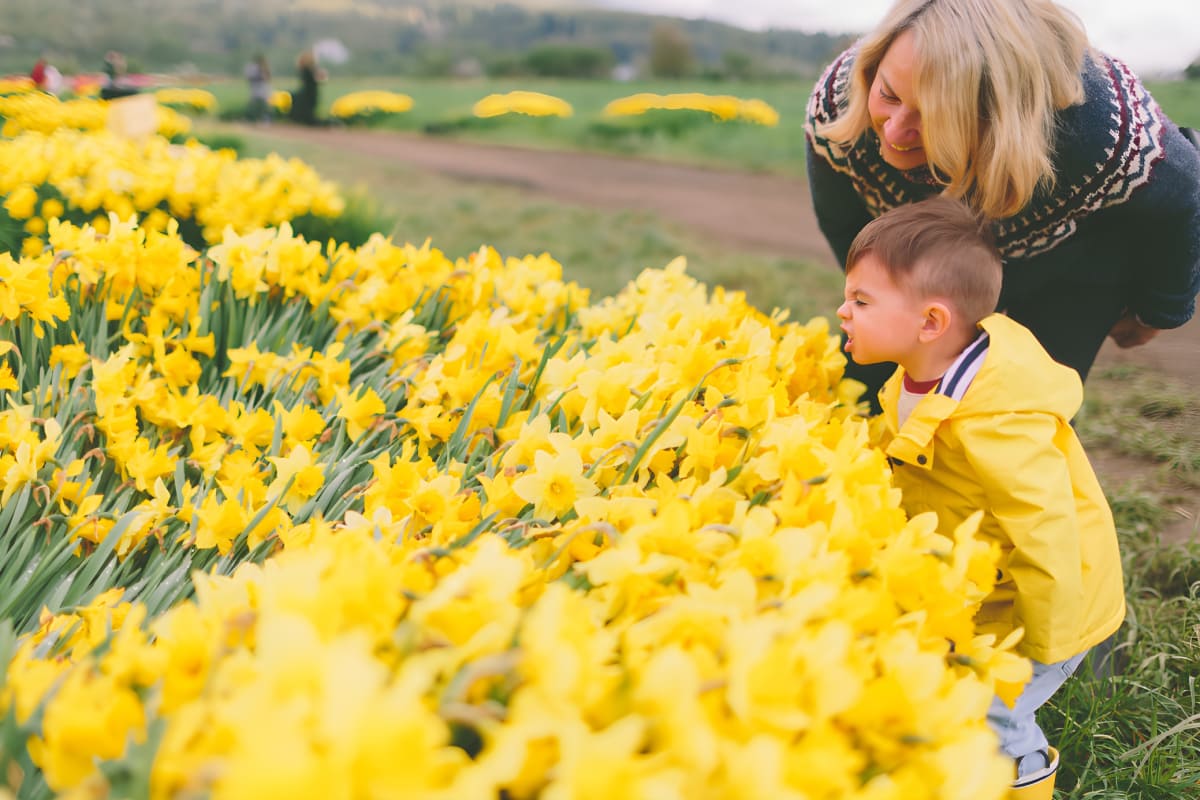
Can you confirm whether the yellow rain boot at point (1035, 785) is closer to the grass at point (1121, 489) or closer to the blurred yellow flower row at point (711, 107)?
the grass at point (1121, 489)

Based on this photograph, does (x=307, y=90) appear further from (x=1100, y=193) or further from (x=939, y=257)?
(x=939, y=257)

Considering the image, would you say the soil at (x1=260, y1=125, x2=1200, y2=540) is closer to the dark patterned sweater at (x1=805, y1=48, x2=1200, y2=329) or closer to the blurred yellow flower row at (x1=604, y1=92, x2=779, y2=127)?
the dark patterned sweater at (x1=805, y1=48, x2=1200, y2=329)

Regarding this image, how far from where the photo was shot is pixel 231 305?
6.90 ft

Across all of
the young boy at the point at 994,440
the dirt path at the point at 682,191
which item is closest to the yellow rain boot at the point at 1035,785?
the young boy at the point at 994,440

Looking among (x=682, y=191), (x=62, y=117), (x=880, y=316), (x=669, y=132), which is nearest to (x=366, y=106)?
(x=669, y=132)

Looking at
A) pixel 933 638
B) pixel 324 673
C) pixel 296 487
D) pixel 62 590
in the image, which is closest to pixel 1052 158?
pixel 933 638

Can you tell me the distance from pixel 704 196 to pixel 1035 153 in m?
6.87

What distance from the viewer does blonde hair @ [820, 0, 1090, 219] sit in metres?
1.63

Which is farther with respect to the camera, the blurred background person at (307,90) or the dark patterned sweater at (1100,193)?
the blurred background person at (307,90)

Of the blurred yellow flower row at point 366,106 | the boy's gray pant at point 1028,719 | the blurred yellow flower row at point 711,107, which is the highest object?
the boy's gray pant at point 1028,719

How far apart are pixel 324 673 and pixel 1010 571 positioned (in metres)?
1.23

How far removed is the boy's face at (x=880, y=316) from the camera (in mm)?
1595

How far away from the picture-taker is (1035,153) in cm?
166

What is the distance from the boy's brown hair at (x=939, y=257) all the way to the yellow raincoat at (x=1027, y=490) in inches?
3.0
